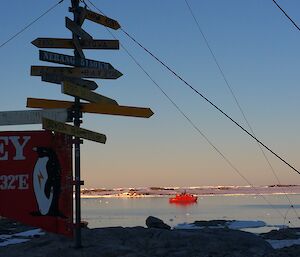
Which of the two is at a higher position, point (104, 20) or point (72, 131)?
point (104, 20)

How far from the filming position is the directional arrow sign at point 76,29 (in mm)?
13125

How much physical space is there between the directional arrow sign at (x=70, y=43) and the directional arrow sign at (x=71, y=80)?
80 centimetres

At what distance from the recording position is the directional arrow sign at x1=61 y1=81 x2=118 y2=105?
1213cm

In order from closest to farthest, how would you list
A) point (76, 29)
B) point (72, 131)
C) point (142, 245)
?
point (72, 131), point (76, 29), point (142, 245)

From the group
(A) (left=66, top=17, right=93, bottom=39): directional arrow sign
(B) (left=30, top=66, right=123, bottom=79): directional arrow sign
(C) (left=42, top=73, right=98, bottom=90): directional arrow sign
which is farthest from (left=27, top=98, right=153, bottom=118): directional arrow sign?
(A) (left=66, top=17, right=93, bottom=39): directional arrow sign

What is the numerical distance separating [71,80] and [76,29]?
1293 millimetres

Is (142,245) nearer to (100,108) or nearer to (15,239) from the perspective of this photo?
(100,108)

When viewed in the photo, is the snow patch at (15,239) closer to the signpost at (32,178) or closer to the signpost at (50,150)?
the signpost at (50,150)

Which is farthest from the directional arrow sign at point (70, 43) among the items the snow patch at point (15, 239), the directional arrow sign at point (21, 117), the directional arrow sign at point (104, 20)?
the snow patch at point (15, 239)

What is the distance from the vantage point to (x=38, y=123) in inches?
468

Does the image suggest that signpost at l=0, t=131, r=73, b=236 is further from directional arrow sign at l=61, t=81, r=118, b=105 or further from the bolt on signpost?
directional arrow sign at l=61, t=81, r=118, b=105

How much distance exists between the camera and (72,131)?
12000mm

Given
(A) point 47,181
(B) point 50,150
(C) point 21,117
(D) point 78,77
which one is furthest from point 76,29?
(A) point 47,181

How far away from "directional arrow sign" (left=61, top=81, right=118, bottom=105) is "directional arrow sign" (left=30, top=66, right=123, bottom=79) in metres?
0.50
